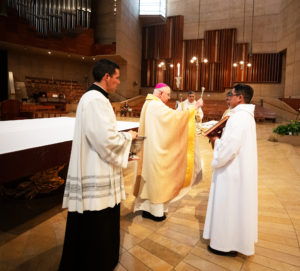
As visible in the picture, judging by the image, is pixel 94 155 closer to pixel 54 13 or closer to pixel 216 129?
pixel 216 129

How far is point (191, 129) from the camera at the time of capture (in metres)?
2.80

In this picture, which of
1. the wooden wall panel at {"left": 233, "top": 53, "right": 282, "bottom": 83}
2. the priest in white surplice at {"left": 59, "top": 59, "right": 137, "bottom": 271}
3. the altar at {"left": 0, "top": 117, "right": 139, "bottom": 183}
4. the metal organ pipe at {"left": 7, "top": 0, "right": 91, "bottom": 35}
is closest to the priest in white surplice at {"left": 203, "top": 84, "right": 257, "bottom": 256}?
the priest in white surplice at {"left": 59, "top": 59, "right": 137, "bottom": 271}

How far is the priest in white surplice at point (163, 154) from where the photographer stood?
2627mm

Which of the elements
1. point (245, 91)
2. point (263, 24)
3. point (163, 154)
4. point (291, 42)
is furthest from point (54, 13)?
point (245, 91)

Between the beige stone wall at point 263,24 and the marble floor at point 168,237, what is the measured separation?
13.1 meters

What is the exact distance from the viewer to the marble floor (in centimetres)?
202

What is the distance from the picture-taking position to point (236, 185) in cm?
200

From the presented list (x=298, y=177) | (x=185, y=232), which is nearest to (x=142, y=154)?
(x=185, y=232)

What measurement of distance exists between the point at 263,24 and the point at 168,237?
1767 centimetres

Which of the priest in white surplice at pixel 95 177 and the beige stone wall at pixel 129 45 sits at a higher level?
the beige stone wall at pixel 129 45

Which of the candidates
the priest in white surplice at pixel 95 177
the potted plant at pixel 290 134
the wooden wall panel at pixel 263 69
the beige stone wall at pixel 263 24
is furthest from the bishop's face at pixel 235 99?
the wooden wall panel at pixel 263 69

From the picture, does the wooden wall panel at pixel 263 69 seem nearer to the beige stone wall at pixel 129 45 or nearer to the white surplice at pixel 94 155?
the beige stone wall at pixel 129 45

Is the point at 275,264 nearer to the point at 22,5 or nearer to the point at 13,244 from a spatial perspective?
the point at 13,244

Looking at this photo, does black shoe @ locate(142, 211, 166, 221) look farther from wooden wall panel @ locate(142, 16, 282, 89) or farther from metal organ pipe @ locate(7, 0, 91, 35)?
wooden wall panel @ locate(142, 16, 282, 89)
